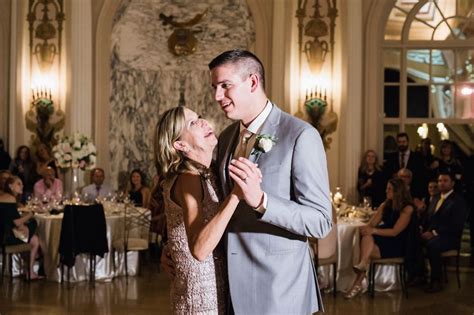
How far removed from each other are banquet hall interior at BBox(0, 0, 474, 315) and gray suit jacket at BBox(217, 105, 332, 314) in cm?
755

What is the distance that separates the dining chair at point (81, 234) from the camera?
28.8 ft

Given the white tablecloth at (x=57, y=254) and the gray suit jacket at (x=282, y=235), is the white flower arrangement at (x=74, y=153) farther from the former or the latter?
the gray suit jacket at (x=282, y=235)

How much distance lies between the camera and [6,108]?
1272 centimetres

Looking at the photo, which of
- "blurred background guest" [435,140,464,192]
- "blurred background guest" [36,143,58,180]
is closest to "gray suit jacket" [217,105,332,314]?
"blurred background guest" [435,140,464,192]

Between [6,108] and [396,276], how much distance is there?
23.3ft

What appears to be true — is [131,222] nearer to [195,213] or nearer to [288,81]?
[288,81]

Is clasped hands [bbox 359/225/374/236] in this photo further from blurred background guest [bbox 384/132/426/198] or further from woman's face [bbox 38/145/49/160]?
woman's face [bbox 38/145/49/160]

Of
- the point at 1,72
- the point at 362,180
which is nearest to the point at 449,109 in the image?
the point at 362,180

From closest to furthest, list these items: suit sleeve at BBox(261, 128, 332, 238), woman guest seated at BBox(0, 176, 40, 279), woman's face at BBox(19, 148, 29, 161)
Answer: suit sleeve at BBox(261, 128, 332, 238) → woman guest seated at BBox(0, 176, 40, 279) → woman's face at BBox(19, 148, 29, 161)

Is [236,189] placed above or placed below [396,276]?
above

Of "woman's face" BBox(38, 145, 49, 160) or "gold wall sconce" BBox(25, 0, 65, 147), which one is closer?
"woman's face" BBox(38, 145, 49, 160)

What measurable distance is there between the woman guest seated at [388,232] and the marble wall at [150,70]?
4.75 meters

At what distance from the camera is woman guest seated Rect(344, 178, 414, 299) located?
26.5ft

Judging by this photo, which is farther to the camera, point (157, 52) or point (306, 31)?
point (157, 52)
